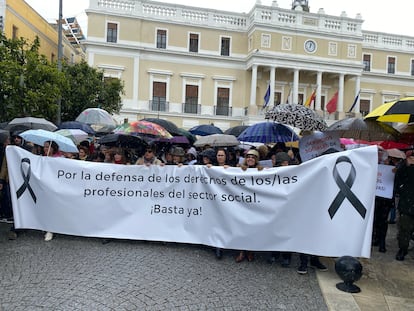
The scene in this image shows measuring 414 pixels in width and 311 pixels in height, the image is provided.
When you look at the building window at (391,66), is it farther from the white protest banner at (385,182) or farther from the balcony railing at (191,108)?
the white protest banner at (385,182)

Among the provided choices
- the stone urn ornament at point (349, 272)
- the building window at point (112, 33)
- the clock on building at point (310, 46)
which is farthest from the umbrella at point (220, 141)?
the clock on building at point (310, 46)

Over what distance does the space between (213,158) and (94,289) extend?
2920mm

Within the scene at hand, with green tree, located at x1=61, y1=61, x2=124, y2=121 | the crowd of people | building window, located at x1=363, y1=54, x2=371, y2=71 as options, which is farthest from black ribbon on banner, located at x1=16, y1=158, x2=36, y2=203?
building window, located at x1=363, y1=54, x2=371, y2=71

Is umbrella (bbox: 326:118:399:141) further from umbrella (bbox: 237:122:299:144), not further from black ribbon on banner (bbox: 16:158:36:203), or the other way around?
black ribbon on banner (bbox: 16:158:36:203)

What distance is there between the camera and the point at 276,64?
37.8 meters

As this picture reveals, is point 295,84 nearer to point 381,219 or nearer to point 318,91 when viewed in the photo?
point 318,91

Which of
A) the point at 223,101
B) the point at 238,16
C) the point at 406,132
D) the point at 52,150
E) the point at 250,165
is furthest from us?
the point at 238,16

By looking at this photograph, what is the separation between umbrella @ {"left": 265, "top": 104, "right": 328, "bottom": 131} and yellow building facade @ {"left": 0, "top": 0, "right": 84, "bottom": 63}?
60.9ft

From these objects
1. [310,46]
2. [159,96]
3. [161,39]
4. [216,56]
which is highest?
[310,46]

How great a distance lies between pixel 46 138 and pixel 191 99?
32.5 m

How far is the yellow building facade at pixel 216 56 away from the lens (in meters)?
36.6

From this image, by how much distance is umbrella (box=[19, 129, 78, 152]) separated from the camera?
6.55 meters

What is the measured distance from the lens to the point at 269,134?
9219 mm

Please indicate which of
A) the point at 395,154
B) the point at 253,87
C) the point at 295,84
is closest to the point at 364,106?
the point at 295,84
